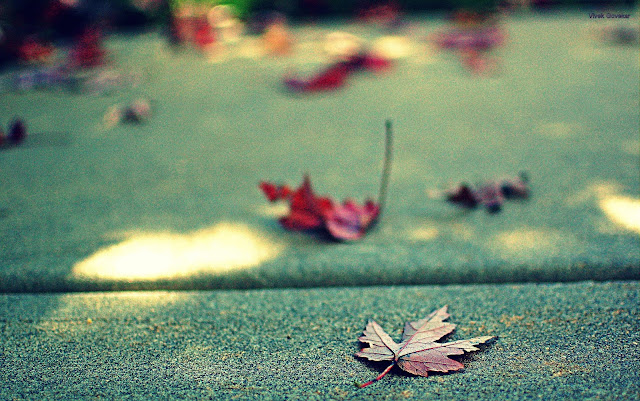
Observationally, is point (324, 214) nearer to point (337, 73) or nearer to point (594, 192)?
point (594, 192)

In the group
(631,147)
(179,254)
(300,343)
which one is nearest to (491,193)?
(631,147)

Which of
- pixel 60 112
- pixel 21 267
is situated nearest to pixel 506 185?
pixel 21 267

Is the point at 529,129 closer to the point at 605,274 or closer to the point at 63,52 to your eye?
the point at 605,274

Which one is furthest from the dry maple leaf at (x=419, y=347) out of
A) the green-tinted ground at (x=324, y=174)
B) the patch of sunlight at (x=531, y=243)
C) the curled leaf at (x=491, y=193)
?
the curled leaf at (x=491, y=193)

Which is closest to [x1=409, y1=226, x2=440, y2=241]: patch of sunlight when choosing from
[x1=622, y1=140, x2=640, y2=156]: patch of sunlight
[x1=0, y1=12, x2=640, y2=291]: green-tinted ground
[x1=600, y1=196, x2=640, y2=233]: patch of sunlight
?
[x1=0, y1=12, x2=640, y2=291]: green-tinted ground

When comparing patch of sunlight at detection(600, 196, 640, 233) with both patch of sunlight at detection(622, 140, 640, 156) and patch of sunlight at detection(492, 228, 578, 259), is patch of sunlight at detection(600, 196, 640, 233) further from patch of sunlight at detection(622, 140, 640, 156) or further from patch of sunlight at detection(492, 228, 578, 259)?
patch of sunlight at detection(622, 140, 640, 156)

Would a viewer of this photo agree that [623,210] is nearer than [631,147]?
Yes
